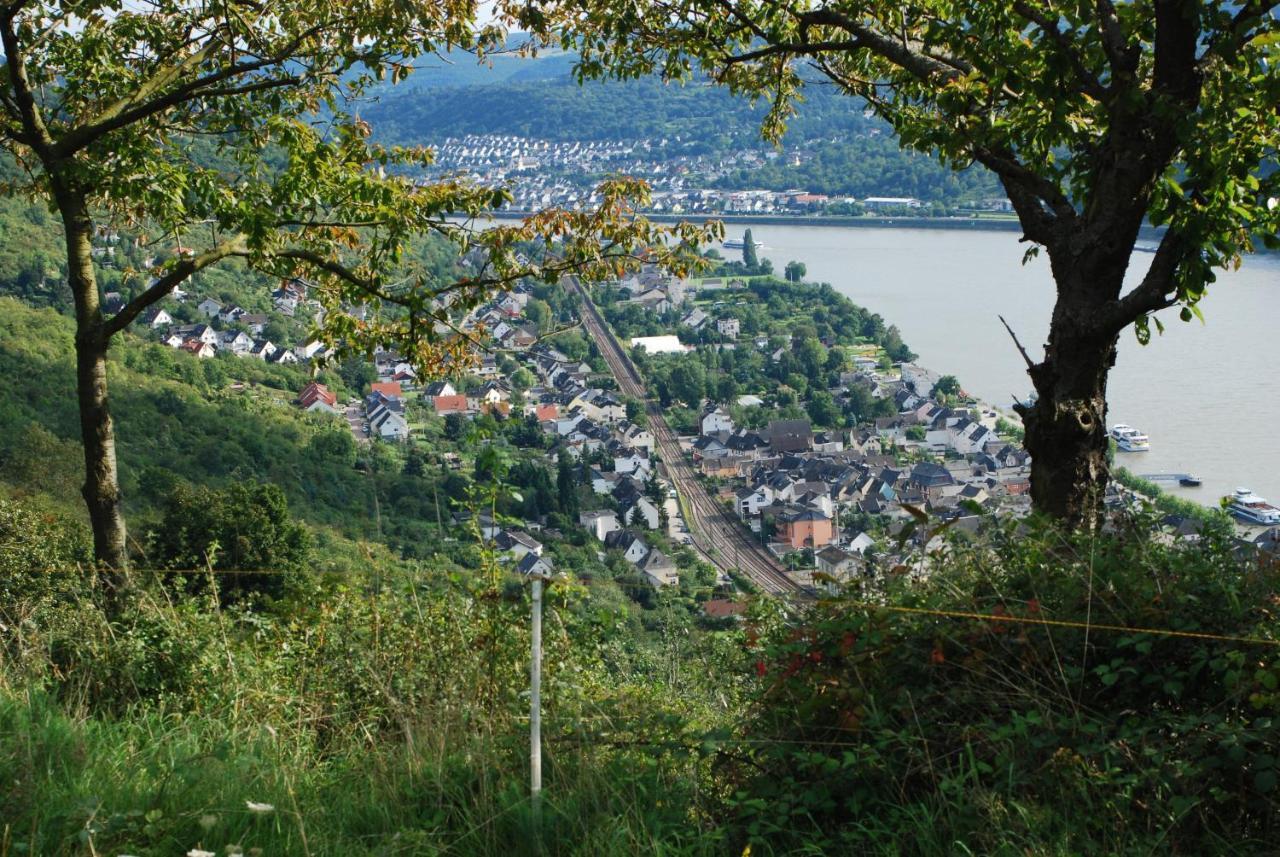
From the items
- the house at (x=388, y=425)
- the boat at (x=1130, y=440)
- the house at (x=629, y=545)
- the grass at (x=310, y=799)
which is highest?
the grass at (x=310, y=799)

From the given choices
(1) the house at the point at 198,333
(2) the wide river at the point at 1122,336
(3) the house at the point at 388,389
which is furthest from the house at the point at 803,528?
(1) the house at the point at 198,333

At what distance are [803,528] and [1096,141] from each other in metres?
13.8

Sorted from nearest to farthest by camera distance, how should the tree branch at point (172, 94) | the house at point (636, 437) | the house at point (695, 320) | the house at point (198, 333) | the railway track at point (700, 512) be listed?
the tree branch at point (172, 94), the railway track at point (700, 512), the house at point (198, 333), the house at point (636, 437), the house at point (695, 320)

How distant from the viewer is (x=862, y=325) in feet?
109

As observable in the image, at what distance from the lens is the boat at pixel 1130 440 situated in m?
16.9

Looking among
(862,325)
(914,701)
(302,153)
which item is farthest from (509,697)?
(862,325)

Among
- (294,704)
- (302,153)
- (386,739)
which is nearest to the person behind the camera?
(386,739)

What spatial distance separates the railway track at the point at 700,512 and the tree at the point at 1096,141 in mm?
4665

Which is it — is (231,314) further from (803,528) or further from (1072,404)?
(1072,404)

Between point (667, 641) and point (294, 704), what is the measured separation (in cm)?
229

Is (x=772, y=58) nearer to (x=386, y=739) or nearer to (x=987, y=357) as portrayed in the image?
(x=386, y=739)

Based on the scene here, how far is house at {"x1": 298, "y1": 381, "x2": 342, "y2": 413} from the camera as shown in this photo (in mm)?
23391

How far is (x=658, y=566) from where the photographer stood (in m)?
15.6

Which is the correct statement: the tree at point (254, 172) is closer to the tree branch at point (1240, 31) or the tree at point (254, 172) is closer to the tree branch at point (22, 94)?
the tree branch at point (22, 94)
